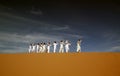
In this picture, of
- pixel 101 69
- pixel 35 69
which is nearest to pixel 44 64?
pixel 35 69

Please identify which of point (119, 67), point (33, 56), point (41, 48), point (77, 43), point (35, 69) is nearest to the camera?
point (119, 67)

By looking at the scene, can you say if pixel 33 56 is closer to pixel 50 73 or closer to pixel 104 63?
pixel 50 73

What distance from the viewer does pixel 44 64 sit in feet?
52.0

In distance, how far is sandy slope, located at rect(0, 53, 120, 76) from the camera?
14.7 m

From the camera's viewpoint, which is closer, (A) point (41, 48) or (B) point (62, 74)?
(B) point (62, 74)

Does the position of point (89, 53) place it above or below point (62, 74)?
above

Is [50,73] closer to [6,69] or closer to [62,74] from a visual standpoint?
[62,74]

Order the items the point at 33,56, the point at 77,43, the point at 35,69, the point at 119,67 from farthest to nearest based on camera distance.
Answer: the point at 77,43 → the point at 33,56 → the point at 35,69 → the point at 119,67

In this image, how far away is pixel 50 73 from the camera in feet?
49.6

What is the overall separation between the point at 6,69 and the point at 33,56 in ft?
7.54

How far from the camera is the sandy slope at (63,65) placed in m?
14.7

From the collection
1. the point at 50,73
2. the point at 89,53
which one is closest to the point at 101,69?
the point at 89,53

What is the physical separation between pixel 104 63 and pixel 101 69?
59 centimetres

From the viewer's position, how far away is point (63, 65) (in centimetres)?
1550
